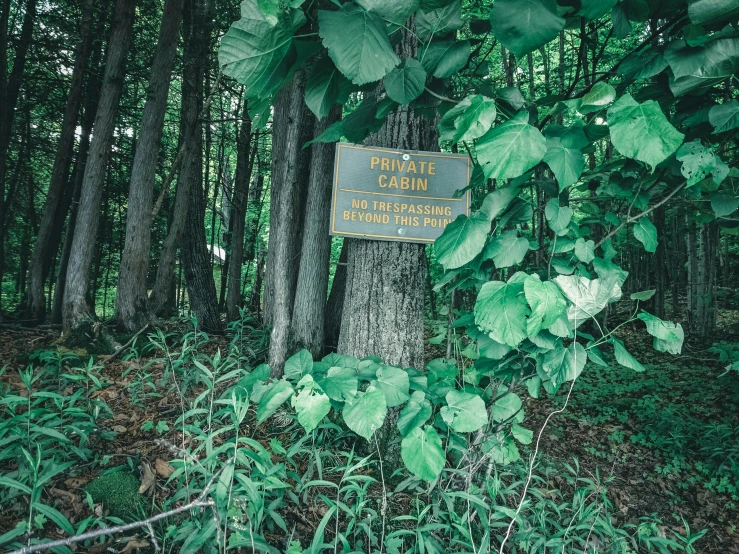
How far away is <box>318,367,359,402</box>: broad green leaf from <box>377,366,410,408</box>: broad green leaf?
11 cm

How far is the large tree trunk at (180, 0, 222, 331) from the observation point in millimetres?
6805

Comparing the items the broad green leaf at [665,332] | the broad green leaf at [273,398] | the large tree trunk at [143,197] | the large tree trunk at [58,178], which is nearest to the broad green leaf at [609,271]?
the broad green leaf at [665,332]

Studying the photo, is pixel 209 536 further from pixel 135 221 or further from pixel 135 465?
pixel 135 221

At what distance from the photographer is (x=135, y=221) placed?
5707 mm

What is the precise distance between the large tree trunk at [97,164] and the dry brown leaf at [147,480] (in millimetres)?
3898

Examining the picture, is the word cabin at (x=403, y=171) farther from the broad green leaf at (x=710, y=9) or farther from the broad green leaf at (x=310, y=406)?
the broad green leaf at (x=310, y=406)

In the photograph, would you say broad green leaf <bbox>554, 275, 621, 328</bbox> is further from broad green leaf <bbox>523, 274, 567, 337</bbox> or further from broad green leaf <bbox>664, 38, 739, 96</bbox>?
broad green leaf <bbox>664, 38, 739, 96</bbox>

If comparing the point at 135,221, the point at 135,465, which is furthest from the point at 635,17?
the point at 135,221

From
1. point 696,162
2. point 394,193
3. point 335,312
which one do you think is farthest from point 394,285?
point 335,312

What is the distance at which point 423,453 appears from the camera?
1235 mm

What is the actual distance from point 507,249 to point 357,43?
2.75 feet

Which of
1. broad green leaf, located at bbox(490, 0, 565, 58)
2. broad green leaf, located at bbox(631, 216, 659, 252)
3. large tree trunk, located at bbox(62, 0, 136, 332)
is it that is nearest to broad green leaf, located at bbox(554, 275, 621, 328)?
broad green leaf, located at bbox(631, 216, 659, 252)

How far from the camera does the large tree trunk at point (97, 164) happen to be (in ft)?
17.8

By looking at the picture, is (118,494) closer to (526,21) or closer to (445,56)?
(445,56)
